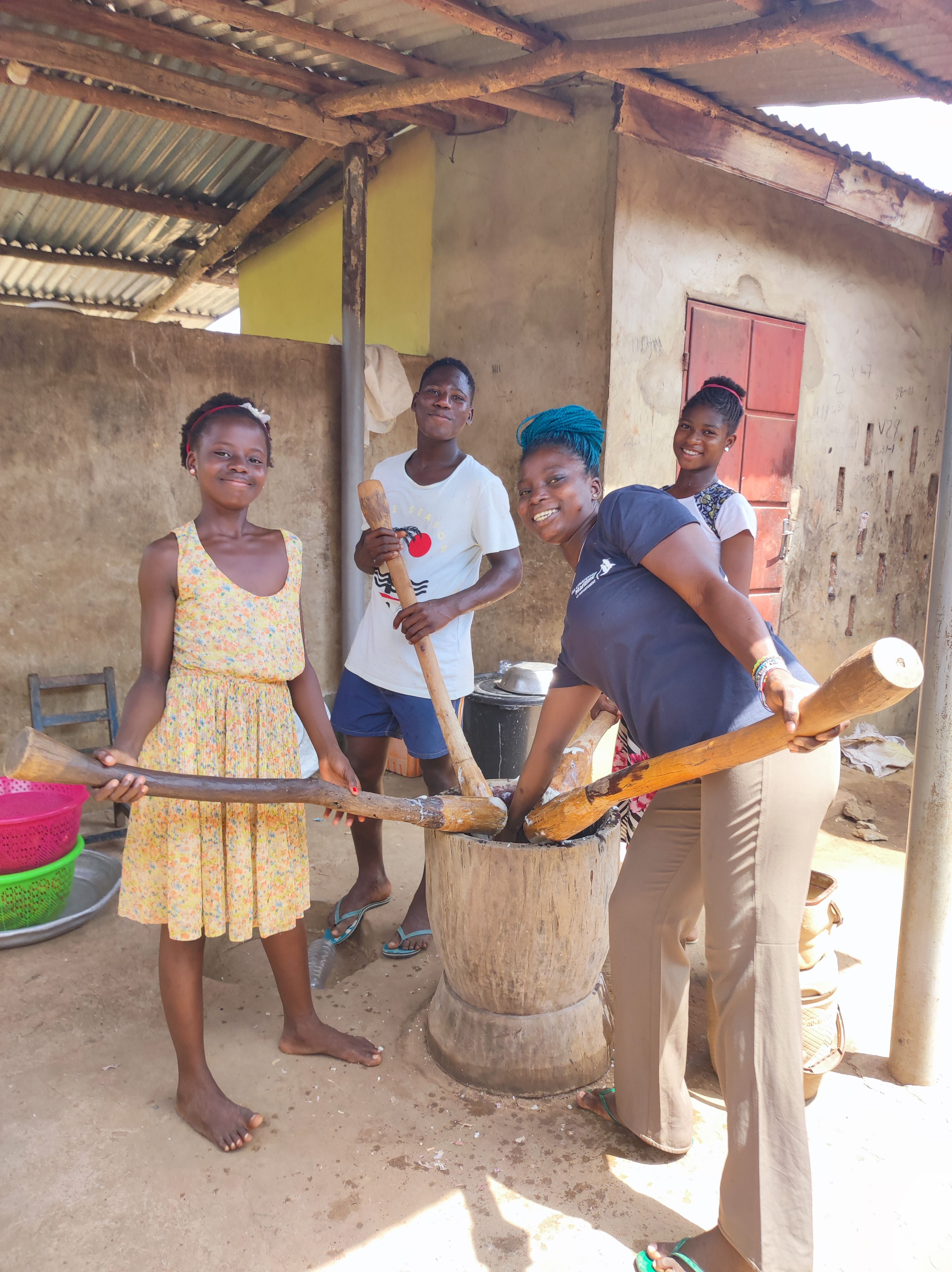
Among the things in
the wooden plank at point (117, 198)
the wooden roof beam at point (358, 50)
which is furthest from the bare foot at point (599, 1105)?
the wooden plank at point (117, 198)

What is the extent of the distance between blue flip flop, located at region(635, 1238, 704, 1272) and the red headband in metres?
1.91

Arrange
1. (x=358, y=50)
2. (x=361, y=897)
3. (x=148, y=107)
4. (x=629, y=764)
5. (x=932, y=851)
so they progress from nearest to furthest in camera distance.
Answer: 1. (x=932, y=851)
2. (x=629, y=764)
3. (x=361, y=897)
4. (x=358, y=50)
5. (x=148, y=107)

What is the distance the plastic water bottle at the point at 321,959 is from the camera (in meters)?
2.73

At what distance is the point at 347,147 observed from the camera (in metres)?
4.77

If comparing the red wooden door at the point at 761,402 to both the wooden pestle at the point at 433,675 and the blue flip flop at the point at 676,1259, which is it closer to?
the wooden pestle at the point at 433,675

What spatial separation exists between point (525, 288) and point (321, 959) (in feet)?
11.4

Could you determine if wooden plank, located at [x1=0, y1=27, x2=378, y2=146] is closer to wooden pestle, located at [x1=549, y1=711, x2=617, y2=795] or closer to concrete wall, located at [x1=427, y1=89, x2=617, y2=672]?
concrete wall, located at [x1=427, y1=89, x2=617, y2=672]

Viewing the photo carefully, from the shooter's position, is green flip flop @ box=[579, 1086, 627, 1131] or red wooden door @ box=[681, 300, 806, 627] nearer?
green flip flop @ box=[579, 1086, 627, 1131]

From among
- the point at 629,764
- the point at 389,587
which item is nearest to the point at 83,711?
the point at 389,587

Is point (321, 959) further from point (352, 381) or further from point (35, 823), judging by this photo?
point (352, 381)

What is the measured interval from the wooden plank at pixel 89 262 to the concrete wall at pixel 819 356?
5.45 metres

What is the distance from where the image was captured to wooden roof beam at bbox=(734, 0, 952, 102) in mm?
2975

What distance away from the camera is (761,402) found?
4.94 meters

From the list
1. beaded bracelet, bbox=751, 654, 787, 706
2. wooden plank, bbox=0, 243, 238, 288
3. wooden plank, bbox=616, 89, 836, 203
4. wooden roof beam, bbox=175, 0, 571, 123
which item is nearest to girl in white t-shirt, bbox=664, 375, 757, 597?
beaded bracelet, bbox=751, 654, 787, 706
